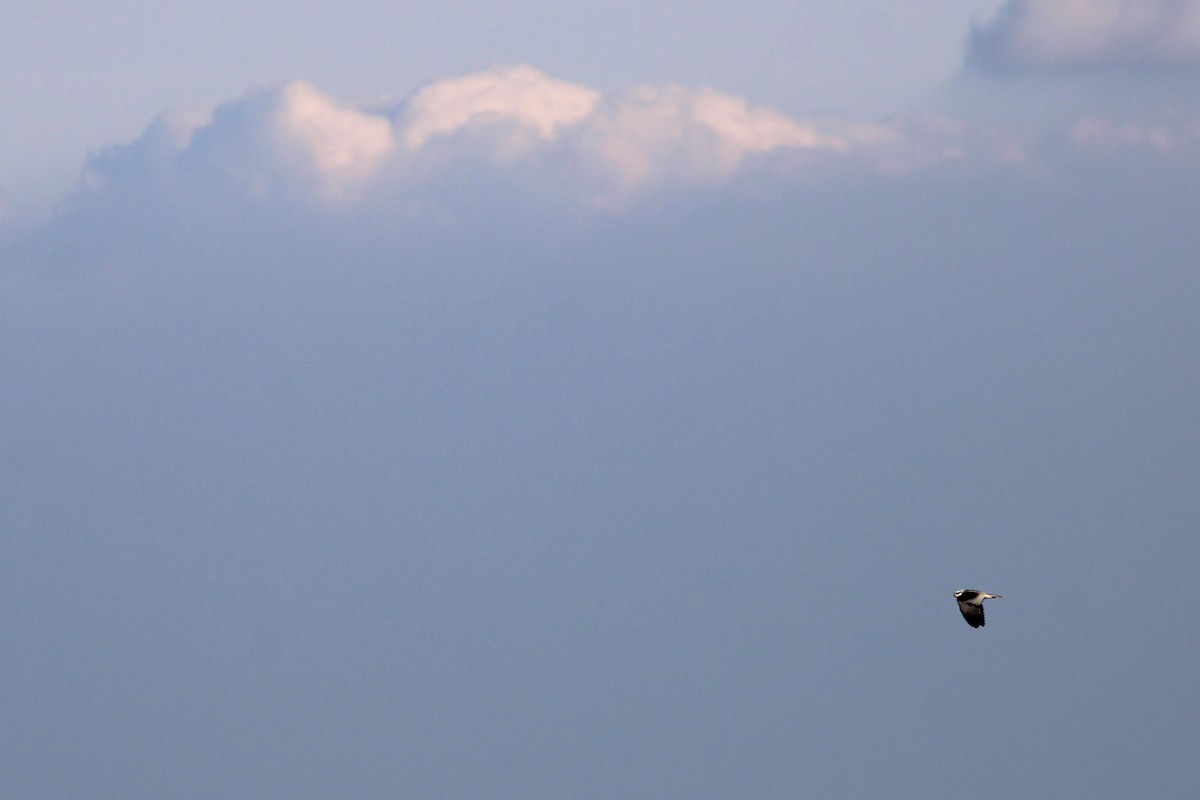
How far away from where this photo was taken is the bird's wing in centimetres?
7329

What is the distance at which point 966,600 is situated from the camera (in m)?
75.8

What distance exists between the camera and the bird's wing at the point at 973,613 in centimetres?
7329

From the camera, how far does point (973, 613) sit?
246 feet
